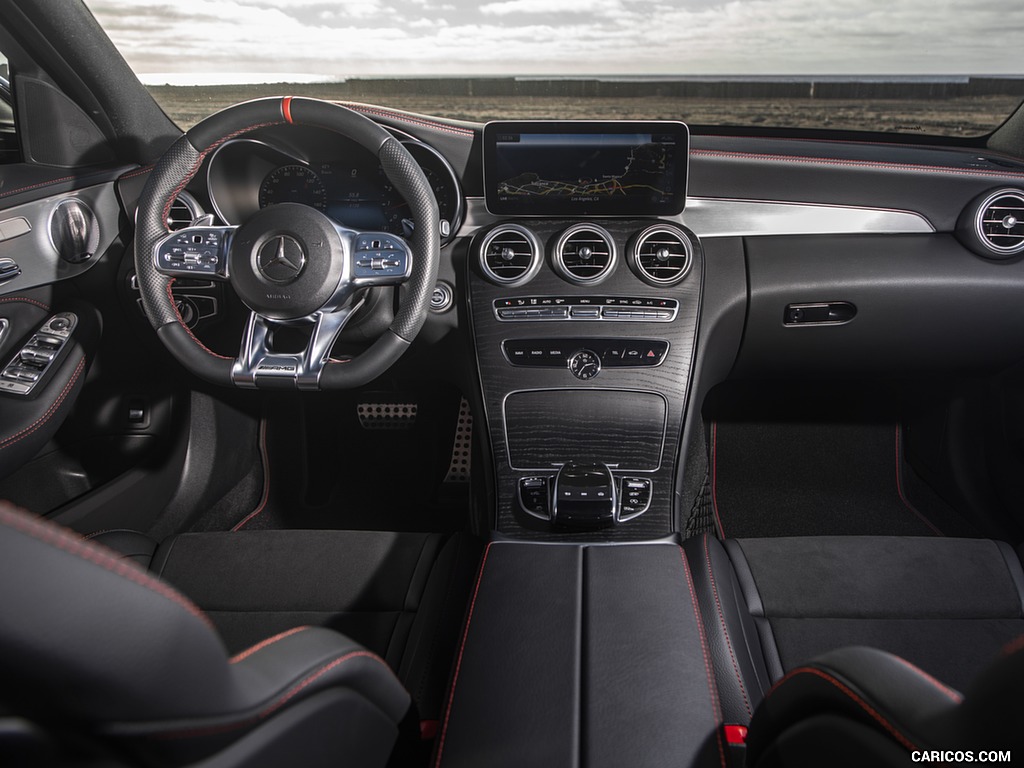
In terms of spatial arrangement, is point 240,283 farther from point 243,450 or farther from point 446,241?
point 243,450

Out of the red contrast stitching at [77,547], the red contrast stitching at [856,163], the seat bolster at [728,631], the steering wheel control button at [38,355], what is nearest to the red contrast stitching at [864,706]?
the seat bolster at [728,631]

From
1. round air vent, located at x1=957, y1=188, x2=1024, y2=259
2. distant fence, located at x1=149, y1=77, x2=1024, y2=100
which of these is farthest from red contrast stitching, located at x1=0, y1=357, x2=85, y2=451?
round air vent, located at x1=957, y1=188, x2=1024, y2=259

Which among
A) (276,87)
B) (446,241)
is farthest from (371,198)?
(276,87)

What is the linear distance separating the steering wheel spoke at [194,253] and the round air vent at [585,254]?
2.52ft

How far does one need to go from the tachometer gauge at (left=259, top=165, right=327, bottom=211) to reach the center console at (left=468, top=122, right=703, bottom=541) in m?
0.46

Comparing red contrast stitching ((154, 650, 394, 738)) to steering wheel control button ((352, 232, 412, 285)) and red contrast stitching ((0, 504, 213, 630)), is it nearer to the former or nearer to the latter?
red contrast stitching ((0, 504, 213, 630))

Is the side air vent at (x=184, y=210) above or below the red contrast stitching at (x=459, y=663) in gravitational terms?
above

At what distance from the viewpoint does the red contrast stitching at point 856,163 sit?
6.20ft

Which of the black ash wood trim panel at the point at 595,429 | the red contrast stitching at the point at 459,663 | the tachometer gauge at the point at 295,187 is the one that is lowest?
the red contrast stitching at the point at 459,663

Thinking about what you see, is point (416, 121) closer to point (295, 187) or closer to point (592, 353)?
point (295, 187)

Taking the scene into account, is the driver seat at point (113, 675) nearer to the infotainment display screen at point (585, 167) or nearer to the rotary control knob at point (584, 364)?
the rotary control knob at point (584, 364)

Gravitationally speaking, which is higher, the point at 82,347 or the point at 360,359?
the point at 360,359

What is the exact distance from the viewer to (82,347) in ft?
6.22

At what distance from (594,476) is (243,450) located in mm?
1345
